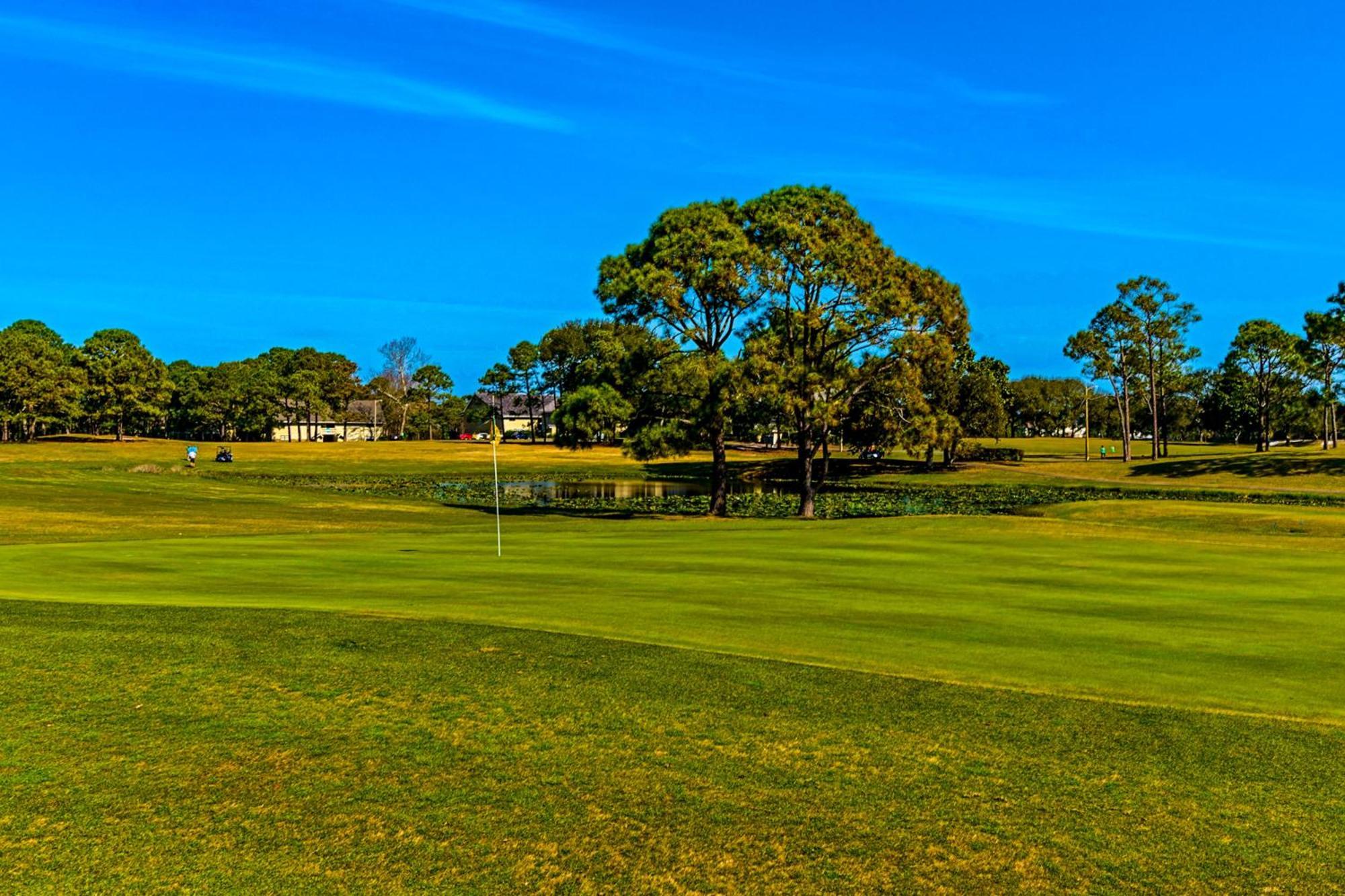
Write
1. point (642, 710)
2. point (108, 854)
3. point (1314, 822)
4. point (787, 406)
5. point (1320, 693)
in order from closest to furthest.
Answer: point (108, 854) → point (1314, 822) → point (642, 710) → point (1320, 693) → point (787, 406)

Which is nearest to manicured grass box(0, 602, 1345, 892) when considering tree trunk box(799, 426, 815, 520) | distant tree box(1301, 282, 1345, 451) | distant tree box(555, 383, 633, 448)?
distant tree box(555, 383, 633, 448)

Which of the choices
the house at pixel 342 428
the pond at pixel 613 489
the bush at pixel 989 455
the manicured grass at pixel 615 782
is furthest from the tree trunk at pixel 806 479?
the house at pixel 342 428

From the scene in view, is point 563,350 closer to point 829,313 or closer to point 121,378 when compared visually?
point 121,378

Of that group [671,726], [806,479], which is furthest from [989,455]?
[671,726]

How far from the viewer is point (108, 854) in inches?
239

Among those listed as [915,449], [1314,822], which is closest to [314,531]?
[915,449]

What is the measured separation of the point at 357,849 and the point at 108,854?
1617 mm

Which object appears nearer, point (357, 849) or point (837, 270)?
point (357, 849)

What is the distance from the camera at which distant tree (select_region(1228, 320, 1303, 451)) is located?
96438 millimetres

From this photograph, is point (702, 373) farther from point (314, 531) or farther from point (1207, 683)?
point (1207, 683)

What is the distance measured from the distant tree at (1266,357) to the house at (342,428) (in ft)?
491

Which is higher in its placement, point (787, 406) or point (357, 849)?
point (787, 406)

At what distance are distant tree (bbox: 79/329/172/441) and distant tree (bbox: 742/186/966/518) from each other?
11988 cm

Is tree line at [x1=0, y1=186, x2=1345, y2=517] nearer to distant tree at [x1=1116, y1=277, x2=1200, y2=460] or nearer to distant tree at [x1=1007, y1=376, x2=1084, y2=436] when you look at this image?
distant tree at [x1=1116, y1=277, x2=1200, y2=460]
